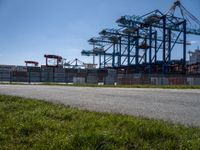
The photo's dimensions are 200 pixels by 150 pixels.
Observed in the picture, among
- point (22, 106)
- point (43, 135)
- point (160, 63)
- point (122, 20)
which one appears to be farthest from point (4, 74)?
point (43, 135)

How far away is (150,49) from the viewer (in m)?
64.3

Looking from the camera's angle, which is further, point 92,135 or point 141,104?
point 141,104

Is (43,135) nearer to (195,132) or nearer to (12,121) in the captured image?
(12,121)

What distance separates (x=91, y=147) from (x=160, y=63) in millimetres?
58823

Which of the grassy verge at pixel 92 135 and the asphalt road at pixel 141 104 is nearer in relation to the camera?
the grassy verge at pixel 92 135

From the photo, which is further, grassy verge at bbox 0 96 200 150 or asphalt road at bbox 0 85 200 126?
asphalt road at bbox 0 85 200 126

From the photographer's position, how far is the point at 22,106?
7.82 metres

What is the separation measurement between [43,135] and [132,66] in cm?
6669

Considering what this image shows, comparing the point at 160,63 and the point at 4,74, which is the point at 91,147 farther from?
the point at 160,63

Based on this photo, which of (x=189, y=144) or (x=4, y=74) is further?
(x=4, y=74)

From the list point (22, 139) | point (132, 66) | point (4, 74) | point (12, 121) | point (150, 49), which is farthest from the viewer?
point (132, 66)

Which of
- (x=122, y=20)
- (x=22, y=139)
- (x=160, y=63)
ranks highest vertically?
(x=122, y=20)

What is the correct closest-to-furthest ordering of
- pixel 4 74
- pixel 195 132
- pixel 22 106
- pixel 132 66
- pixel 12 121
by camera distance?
1. pixel 195 132
2. pixel 12 121
3. pixel 22 106
4. pixel 4 74
5. pixel 132 66

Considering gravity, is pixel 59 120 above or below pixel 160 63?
below
